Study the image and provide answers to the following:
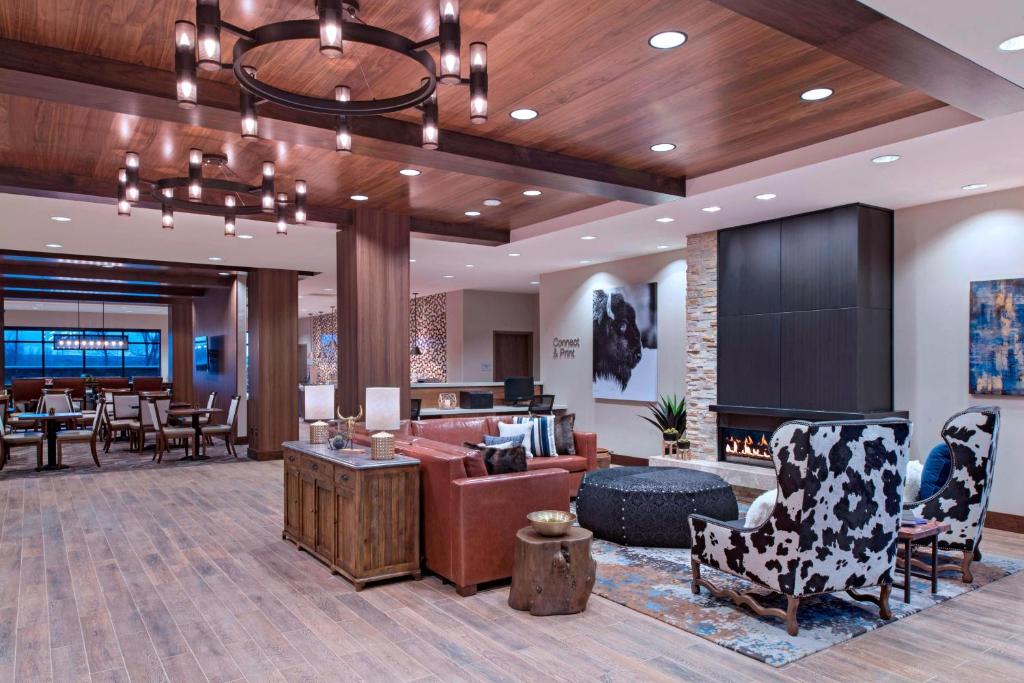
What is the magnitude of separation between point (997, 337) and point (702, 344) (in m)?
2.77

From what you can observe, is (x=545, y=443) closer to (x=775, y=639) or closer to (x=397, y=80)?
(x=775, y=639)

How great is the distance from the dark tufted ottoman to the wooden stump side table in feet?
4.57

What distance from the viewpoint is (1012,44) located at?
10.1ft

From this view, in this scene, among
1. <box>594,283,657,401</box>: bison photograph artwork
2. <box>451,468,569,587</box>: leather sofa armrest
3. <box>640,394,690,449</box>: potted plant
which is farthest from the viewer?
<box>594,283,657,401</box>: bison photograph artwork

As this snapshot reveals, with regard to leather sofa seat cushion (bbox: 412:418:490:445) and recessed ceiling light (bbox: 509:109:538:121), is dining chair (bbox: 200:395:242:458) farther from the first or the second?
recessed ceiling light (bbox: 509:109:538:121)

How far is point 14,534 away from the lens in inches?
231

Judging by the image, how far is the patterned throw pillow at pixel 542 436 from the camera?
7.04m

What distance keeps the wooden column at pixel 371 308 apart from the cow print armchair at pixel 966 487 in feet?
14.0

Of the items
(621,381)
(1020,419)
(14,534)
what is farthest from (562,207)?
(14,534)

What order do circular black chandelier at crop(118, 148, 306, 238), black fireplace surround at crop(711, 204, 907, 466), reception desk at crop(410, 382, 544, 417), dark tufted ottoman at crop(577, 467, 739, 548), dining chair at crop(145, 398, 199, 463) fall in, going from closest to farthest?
1. circular black chandelier at crop(118, 148, 306, 238)
2. dark tufted ottoman at crop(577, 467, 739, 548)
3. black fireplace surround at crop(711, 204, 907, 466)
4. dining chair at crop(145, 398, 199, 463)
5. reception desk at crop(410, 382, 544, 417)

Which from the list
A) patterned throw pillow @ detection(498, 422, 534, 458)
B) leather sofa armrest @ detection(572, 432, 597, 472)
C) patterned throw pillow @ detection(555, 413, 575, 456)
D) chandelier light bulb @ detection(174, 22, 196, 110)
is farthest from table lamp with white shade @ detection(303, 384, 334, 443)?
chandelier light bulb @ detection(174, 22, 196, 110)

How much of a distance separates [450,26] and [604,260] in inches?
298

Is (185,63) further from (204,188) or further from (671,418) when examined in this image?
(671,418)

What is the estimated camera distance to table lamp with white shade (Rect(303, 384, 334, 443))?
552 cm
